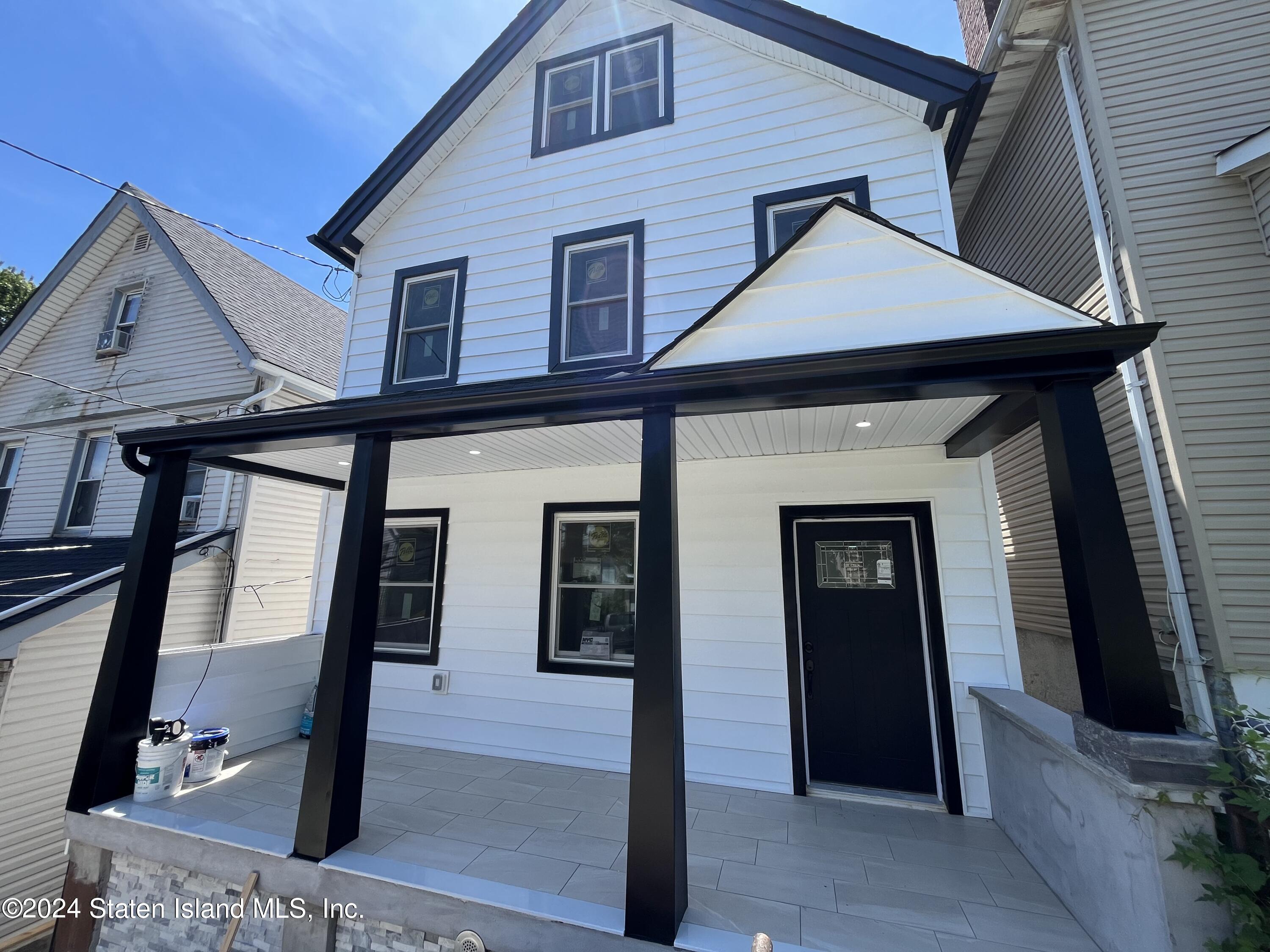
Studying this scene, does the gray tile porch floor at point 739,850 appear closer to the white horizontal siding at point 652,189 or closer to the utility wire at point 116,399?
the white horizontal siding at point 652,189

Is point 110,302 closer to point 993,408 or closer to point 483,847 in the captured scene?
point 483,847

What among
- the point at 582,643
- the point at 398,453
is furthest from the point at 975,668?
the point at 398,453

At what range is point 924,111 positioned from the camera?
4359mm

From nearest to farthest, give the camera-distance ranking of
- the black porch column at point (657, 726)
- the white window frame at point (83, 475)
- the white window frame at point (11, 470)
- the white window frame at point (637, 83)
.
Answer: the black porch column at point (657, 726), the white window frame at point (637, 83), the white window frame at point (83, 475), the white window frame at point (11, 470)

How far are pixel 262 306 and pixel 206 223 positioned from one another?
13.0 ft

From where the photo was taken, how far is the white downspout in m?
3.44

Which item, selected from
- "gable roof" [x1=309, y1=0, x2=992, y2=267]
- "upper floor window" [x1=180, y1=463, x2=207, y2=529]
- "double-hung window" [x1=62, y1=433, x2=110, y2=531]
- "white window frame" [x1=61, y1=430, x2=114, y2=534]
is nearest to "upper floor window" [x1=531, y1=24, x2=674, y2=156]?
"gable roof" [x1=309, y1=0, x2=992, y2=267]

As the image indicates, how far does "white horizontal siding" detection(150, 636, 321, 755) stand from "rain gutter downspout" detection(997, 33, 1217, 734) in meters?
7.33

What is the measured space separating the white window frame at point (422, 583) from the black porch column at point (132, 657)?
5.17 ft

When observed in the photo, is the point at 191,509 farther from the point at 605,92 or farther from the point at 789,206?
the point at 789,206

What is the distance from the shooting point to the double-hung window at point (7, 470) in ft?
29.9

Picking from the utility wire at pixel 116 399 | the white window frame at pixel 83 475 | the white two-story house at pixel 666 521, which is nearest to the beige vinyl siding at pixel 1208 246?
the white two-story house at pixel 666 521

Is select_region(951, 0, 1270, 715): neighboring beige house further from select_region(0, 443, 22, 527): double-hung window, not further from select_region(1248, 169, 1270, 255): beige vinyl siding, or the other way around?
select_region(0, 443, 22, 527): double-hung window

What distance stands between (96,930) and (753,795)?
4.51 metres
